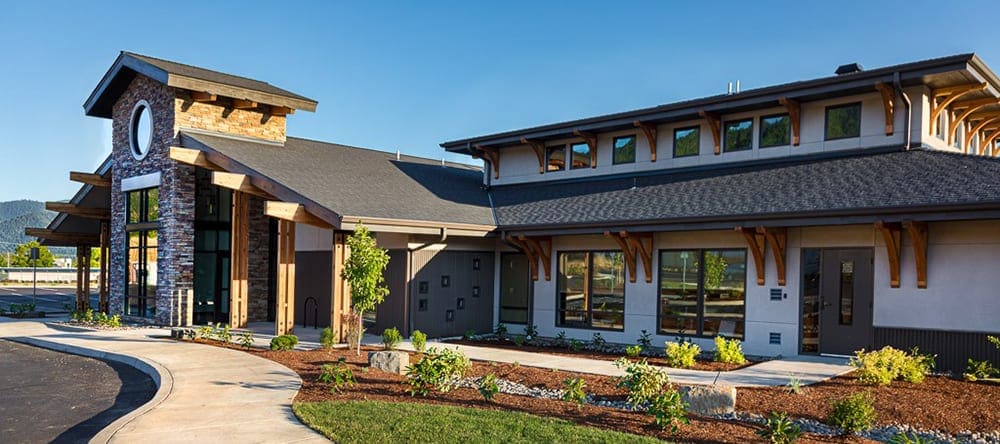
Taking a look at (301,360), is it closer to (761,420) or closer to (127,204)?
(761,420)

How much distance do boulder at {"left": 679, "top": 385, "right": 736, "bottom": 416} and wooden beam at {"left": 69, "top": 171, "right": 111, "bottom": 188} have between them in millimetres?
19695

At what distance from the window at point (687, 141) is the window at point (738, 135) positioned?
0.66 meters

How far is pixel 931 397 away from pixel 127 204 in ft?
66.1

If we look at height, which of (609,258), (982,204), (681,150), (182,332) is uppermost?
(681,150)

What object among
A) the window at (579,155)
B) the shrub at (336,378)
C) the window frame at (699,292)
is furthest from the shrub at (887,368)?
the window at (579,155)

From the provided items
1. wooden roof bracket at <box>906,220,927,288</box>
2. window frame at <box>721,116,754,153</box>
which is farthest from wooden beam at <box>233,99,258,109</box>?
wooden roof bracket at <box>906,220,927,288</box>

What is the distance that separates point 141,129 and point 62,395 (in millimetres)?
12241

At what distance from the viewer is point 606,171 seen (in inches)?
737

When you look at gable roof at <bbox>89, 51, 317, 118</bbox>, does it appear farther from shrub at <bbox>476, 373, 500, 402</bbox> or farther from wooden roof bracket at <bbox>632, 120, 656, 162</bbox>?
shrub at <bbox>476, 373, 500, 402</bbox>

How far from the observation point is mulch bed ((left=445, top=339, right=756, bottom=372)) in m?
12.7

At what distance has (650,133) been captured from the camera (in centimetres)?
1750

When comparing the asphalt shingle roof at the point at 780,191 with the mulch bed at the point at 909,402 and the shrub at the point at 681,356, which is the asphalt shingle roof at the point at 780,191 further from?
the mulch bed at the point at 909,402

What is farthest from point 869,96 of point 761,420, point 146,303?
point 146,303

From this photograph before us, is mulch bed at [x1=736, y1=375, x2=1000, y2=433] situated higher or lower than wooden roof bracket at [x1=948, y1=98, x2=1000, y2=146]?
lower
